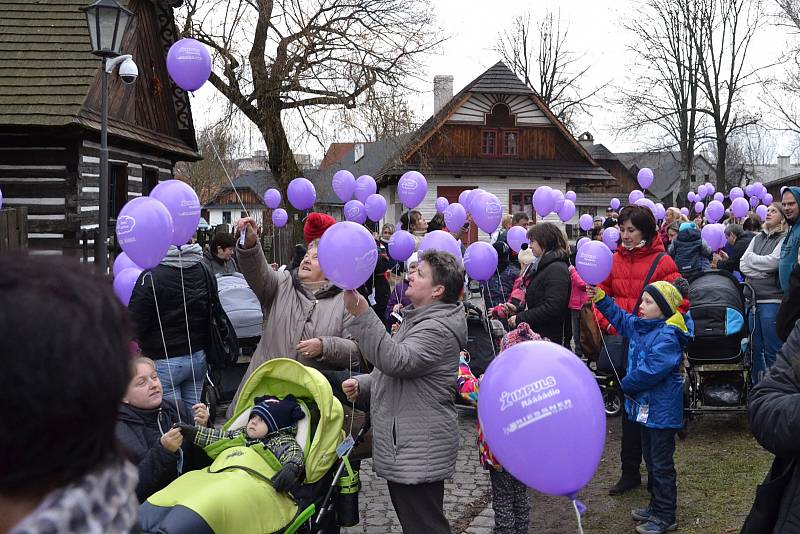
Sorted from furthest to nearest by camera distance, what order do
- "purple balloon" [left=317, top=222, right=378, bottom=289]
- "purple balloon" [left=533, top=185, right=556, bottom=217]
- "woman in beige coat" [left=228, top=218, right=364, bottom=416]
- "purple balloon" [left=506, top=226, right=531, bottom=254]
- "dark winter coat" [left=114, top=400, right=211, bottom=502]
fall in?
"purple balloon" [left=533, top=185, right=556, bottom=217]
"purple balloon" [left=506, top=226, right=531, bottom=254]
"woman in beige coat" [left=228, top=218, right=364, bottom=416]
"purple balloon" [left=317, top=222, right=378, bottom=289]
"dark winter coat" [left=114, top=400, right=211, bottom=502]

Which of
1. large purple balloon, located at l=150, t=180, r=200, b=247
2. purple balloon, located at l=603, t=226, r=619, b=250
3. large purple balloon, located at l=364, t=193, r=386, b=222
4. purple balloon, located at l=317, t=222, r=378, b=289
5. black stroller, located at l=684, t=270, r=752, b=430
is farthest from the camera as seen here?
large purple balloon, located at l=364, t=193, r=386, b=222

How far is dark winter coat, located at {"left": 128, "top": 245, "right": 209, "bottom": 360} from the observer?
592 cm

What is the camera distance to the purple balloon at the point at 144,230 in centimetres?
502

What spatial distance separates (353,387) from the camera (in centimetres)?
441

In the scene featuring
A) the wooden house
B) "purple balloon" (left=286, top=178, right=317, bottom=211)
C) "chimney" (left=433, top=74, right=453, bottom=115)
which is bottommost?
"purple balloon" (left=286, top=178, right=317, bottom=211)

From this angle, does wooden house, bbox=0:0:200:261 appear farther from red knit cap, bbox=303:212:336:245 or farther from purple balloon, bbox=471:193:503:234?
red knit cap, bbox=303:212:336:245

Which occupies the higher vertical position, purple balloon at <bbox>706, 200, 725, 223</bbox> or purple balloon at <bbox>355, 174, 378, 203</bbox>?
purple balloon at <bbox>355, 174, 378, 203</bbox>

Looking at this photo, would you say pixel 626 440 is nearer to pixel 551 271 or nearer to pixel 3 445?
pixel 551 271

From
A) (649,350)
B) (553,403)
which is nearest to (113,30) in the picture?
(649,350)

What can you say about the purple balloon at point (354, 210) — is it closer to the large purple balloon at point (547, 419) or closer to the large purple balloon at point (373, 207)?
the large purple balloon at point (373, 207)

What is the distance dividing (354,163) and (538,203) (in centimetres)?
4680

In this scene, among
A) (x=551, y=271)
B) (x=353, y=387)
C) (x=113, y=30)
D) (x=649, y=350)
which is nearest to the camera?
(x=353, y=387)

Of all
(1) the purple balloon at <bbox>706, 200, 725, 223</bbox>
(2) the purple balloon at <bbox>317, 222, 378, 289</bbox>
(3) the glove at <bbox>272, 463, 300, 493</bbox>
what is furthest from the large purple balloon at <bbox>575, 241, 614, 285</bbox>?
(1) the purple balloon at <bbox>706, 200, 725, 223</bbox>

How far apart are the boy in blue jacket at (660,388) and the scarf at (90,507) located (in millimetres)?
4344
